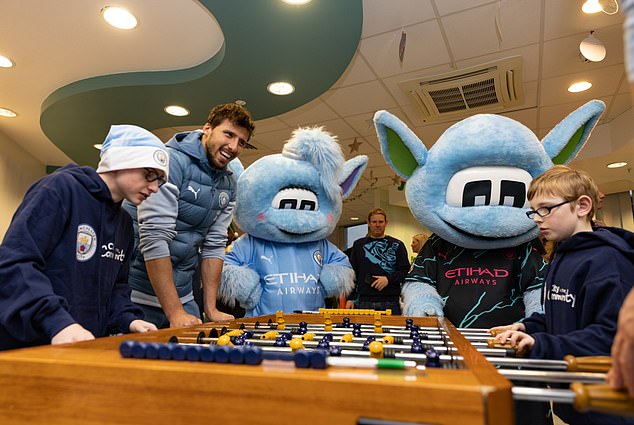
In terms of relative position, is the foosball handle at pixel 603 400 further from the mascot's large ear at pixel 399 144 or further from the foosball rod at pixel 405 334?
the mascot's large ear at pixel 399 144

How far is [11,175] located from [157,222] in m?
4.50

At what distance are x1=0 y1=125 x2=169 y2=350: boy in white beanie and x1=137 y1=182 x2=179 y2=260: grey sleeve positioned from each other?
0.50ft

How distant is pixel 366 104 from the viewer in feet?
12.5

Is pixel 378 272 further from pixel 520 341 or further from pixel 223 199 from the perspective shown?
pixel 520 341

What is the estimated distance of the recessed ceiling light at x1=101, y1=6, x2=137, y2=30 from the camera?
2.60 meters

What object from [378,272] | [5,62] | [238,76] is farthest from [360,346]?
[5,62]

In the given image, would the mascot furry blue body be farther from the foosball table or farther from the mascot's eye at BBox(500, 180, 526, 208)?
the foosball table

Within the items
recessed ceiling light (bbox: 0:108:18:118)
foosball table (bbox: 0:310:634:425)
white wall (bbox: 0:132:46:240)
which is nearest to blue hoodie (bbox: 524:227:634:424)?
foosball table (bbox: 0:310:634:425)

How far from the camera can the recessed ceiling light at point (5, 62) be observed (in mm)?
3128

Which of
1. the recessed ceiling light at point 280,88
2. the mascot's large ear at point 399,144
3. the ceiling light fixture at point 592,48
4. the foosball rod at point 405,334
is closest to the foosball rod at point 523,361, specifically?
the foosball rod at point 405,334

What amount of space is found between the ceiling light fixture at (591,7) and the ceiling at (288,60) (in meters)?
0.04

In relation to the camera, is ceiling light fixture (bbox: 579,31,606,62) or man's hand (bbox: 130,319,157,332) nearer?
man's hand (bbox: 130,319,157,332)

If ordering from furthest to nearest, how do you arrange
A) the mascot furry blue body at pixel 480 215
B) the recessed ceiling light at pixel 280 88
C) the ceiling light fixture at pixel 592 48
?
the recessed ceiling light at pixel 280 88 < the ceiling light fixture at pixel 592 48 < the mascot furry blue body at pixel 480 215

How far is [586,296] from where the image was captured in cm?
111
